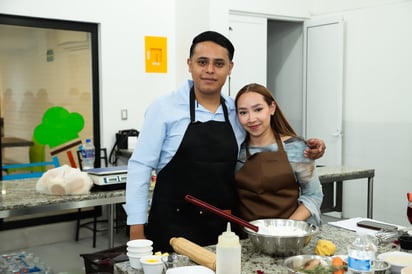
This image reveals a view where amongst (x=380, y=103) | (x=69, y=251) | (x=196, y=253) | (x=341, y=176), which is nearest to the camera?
(x=196, y=253)

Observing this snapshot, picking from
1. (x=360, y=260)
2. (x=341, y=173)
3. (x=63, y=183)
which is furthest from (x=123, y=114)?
(x=360, y=260)

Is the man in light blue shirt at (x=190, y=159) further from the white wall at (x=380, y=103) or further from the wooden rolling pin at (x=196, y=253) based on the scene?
the white wall at (x=380, y=103)

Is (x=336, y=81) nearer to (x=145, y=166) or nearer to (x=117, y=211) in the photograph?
(x=117, y=211)

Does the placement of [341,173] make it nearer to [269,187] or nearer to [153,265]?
[269,187]

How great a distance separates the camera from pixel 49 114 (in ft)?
17.8

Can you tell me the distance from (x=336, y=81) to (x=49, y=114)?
3.44m

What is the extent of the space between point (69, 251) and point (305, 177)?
11.7 feet

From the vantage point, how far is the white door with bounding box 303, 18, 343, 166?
19.9 feet

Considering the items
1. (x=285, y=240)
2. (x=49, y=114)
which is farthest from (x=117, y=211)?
(x=285, y=240)

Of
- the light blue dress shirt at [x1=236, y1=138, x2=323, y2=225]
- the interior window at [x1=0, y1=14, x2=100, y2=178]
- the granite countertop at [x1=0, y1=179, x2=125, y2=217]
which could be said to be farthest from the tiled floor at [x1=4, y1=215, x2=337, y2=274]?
the light blue dress shirt at [x1=236, y1=138, x2=323, y2=225]

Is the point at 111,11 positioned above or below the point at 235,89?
above

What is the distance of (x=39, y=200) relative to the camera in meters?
3.13

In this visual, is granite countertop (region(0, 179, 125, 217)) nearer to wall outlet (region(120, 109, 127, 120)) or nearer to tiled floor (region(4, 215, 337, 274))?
tiled floor (region(4, 215, 337, 274))

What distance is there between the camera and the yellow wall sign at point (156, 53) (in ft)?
19.4
